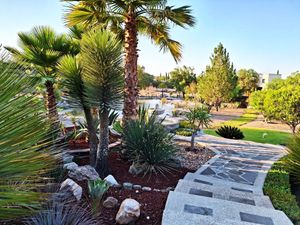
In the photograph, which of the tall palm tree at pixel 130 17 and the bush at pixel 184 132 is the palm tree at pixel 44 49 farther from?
the bush at pixel 184 132

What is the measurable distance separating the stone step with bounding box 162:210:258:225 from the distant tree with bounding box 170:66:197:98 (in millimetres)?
46896

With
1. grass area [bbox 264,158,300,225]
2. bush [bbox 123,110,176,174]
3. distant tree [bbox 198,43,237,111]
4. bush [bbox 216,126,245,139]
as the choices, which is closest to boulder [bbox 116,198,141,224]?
bush [bbox 123,110,176,174]

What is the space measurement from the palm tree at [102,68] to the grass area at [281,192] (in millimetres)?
3890

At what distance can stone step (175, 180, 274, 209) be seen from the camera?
15.9ft

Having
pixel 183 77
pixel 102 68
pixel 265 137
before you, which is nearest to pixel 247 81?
pixel 183 77

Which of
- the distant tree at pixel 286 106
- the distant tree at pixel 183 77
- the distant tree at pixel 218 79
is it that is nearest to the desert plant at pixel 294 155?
the distant tree at pixel 286 106

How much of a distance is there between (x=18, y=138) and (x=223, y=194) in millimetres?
4635

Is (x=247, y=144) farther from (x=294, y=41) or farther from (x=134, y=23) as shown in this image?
(x=294, y=41)

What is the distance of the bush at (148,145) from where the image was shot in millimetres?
5922

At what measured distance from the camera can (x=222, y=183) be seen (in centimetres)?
619

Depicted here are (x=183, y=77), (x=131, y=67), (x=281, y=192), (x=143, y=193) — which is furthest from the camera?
(x=183, y=77)

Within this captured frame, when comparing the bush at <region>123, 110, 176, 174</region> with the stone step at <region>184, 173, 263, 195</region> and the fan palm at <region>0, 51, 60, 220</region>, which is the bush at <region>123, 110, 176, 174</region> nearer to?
the stone step at <region>184, 173, 263, 195</region>

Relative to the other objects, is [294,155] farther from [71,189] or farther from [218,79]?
[218,79]

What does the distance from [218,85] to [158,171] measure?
75.9 feet
